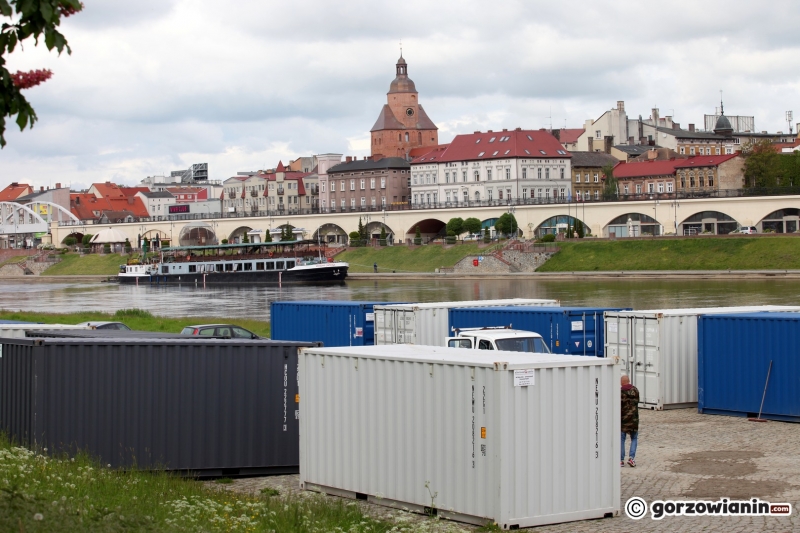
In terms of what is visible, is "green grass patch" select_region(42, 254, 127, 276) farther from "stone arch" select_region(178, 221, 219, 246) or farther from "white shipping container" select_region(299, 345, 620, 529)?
"white shipping container" select_region(299, 345, 620, 529)

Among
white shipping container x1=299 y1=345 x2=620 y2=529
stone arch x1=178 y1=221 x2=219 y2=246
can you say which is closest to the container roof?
white shipping container x1=299 y1=345 x2=620 y2=529

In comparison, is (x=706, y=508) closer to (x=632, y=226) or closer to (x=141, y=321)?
(x=141, y=321)

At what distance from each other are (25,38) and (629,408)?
11956 mm

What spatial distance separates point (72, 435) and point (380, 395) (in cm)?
562

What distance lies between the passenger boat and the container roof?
287 ft

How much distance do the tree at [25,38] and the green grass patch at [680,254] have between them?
A: 8613 centimetres

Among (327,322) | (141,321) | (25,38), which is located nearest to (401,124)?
(141,321)

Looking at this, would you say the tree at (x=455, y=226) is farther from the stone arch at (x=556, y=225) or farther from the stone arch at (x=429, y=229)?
the stone arch at (x=556, y=225)

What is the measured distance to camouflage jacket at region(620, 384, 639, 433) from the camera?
17219 mm

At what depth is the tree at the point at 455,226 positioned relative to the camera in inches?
5000

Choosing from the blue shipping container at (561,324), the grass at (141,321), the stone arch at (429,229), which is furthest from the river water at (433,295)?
the stone arch at (429,229)

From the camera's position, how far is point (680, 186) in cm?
13462

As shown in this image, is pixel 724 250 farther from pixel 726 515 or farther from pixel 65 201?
pixel 65 201

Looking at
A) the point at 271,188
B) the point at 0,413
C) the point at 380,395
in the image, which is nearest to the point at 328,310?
the point at 0,413
